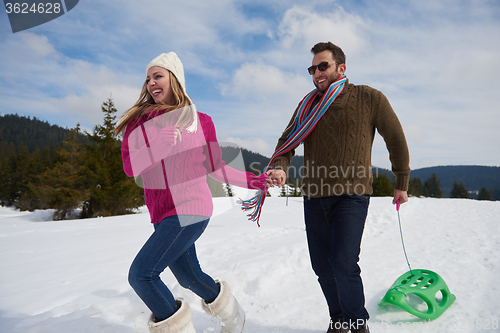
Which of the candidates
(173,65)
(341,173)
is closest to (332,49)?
(341,173)

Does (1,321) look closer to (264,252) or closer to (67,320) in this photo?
(67,320)

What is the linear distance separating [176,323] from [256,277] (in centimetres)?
181

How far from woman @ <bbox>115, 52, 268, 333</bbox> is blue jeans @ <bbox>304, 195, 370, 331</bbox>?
0.68 m

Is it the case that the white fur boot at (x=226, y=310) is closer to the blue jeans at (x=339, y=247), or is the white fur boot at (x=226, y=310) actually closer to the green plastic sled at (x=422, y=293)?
the blue jeans at (x=339, y=247)

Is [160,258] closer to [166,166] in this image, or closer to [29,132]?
[166,166]

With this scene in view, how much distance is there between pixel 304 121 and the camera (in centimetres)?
239

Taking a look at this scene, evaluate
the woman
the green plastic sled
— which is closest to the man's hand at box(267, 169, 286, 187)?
the woman

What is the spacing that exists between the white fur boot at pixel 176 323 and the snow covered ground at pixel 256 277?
0.78 meters

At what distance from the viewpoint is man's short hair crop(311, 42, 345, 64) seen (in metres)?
2.29

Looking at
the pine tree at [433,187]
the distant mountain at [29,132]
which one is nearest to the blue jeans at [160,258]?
Result: the pine tree at [433,187]

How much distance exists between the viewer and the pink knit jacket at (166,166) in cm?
182

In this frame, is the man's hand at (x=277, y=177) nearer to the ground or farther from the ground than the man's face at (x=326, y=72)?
nearer to the ground

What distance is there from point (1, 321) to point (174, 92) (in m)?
2.70

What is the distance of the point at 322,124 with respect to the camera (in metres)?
2.28
